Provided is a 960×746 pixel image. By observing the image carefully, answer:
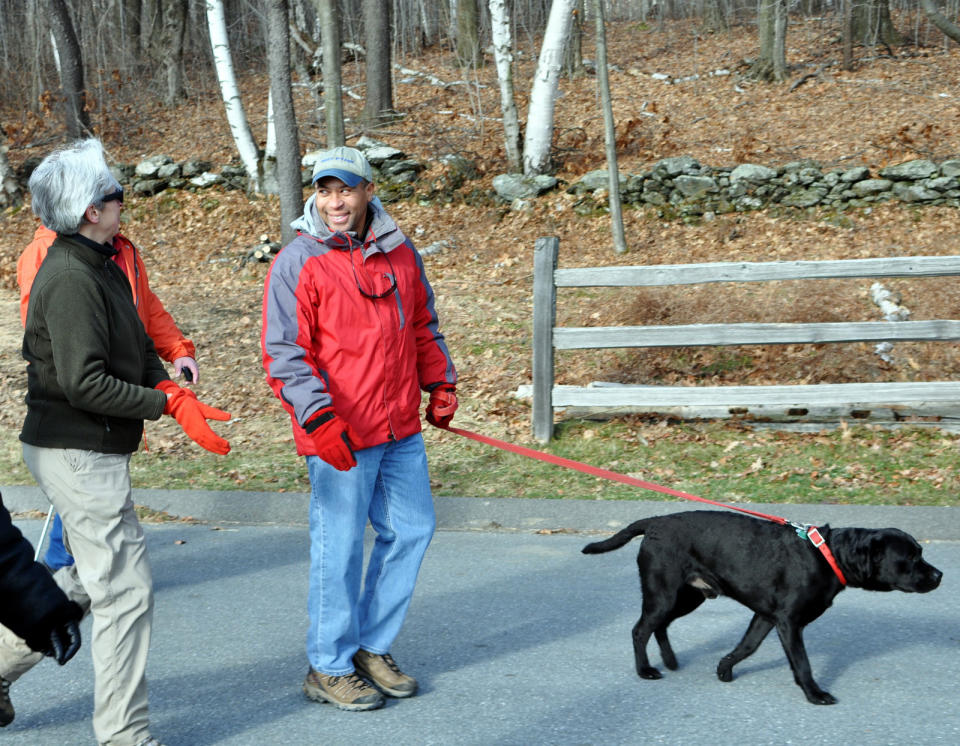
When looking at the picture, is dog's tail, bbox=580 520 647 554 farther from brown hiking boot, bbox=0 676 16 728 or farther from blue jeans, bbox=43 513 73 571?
blue jeans, bbox=43 513 73 571

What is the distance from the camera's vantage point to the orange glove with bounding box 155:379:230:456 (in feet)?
11.3

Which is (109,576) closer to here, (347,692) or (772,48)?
(347,692)

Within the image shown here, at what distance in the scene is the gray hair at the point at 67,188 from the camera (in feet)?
11.0

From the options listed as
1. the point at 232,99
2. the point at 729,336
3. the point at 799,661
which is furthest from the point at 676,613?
the point at 232,99

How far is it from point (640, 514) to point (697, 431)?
1729 mm

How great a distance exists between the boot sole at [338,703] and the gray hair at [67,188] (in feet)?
6.32

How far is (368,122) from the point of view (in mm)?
19438

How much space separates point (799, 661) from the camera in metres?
3.85

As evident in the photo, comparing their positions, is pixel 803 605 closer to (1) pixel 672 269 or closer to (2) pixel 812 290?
(1) pixel 672 269

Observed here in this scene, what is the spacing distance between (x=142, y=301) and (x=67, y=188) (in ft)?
5.27

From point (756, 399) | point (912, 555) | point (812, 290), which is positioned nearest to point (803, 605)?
point (912, 555)

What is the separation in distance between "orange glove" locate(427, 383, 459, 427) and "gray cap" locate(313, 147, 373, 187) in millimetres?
923

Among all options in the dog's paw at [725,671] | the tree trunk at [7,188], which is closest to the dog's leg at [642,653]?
the dog's paw at [725,671]

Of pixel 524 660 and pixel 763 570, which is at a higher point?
pixel 763 570
